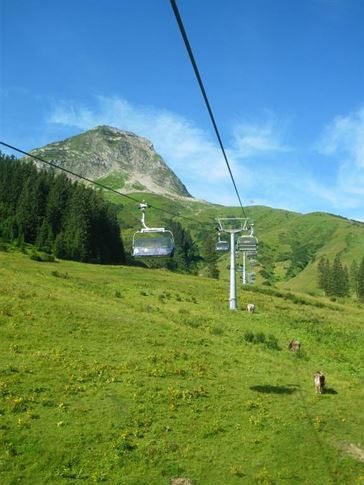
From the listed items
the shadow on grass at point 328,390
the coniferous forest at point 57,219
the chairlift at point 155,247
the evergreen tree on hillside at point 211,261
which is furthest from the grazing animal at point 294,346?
the evergreen tree on hillside at point 211,261

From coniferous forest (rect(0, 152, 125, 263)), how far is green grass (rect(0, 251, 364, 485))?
6502 centimetres

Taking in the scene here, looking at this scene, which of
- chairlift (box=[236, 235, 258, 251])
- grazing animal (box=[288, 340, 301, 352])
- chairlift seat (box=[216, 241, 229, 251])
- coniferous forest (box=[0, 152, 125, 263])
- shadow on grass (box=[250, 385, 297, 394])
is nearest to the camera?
shadow on grass (box=[250, 385, 297, 394])

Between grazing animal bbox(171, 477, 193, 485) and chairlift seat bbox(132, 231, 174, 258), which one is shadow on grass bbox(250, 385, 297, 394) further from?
grazing animal bbox(171, 477, 193, 485)

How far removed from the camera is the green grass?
58.6ft

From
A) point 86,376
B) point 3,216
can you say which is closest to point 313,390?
point 86,376

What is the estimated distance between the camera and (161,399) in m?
24.0

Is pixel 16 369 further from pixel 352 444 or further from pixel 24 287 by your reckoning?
pixel 24 287

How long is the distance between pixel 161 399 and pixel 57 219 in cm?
10493

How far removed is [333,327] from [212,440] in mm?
39866

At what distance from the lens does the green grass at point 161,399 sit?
17.9m

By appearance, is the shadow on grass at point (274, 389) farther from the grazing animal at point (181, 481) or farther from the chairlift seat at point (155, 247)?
the grazing animal at point (181, 481)

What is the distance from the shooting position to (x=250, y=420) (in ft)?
73.8

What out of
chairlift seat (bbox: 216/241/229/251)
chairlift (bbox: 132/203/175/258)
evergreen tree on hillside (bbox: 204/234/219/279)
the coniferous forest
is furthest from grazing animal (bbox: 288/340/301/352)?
evergreen tree on hillside (bbox: 204/234/219/279)

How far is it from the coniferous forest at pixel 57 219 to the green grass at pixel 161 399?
65.0 metres
